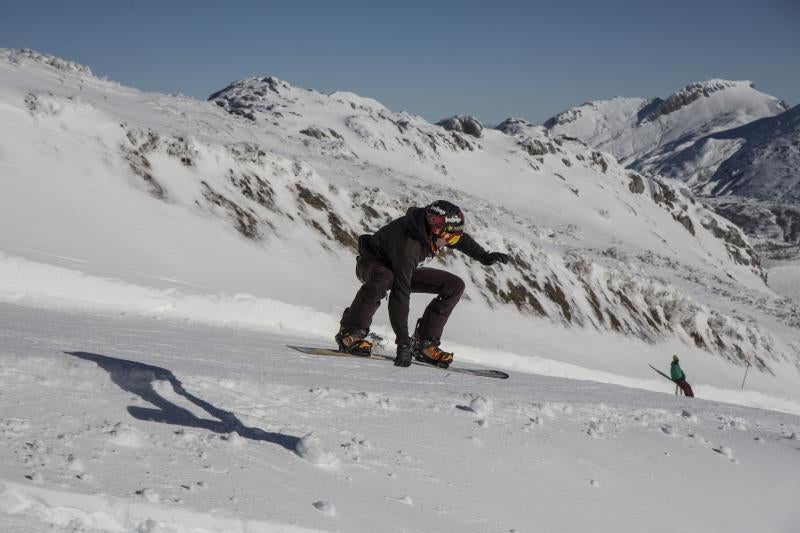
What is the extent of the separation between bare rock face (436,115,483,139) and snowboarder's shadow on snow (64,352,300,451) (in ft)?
369

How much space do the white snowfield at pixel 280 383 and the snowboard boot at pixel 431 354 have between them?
0.40m

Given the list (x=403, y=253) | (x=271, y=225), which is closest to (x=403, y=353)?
(x=403, y=253)

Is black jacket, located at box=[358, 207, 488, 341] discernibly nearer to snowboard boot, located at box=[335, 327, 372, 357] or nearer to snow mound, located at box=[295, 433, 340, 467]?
snowboard boot, located at box=[335, 327, 372, 357]

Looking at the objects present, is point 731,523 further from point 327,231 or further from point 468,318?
point 327,231

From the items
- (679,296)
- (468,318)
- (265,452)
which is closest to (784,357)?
(679,296)

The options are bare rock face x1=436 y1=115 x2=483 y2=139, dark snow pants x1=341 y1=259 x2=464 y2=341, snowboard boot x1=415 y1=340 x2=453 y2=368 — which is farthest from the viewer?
bare rock face x1=436 y1=115 x2=483 y2=139

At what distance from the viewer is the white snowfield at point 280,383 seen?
323cm

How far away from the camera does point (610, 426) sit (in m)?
5.65

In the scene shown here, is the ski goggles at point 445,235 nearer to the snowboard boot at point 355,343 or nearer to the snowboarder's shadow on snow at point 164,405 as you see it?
the snowboard boot at point 355,343

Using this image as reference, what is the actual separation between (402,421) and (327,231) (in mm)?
18959

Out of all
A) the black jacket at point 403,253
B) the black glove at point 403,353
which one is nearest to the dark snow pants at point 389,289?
the black jacket at point 403,253

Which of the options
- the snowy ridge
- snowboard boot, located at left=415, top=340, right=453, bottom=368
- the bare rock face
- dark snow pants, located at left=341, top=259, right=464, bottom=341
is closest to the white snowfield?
the snowy ridge

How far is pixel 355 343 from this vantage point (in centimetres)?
739

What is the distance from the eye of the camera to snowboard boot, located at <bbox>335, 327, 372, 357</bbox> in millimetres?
7383
